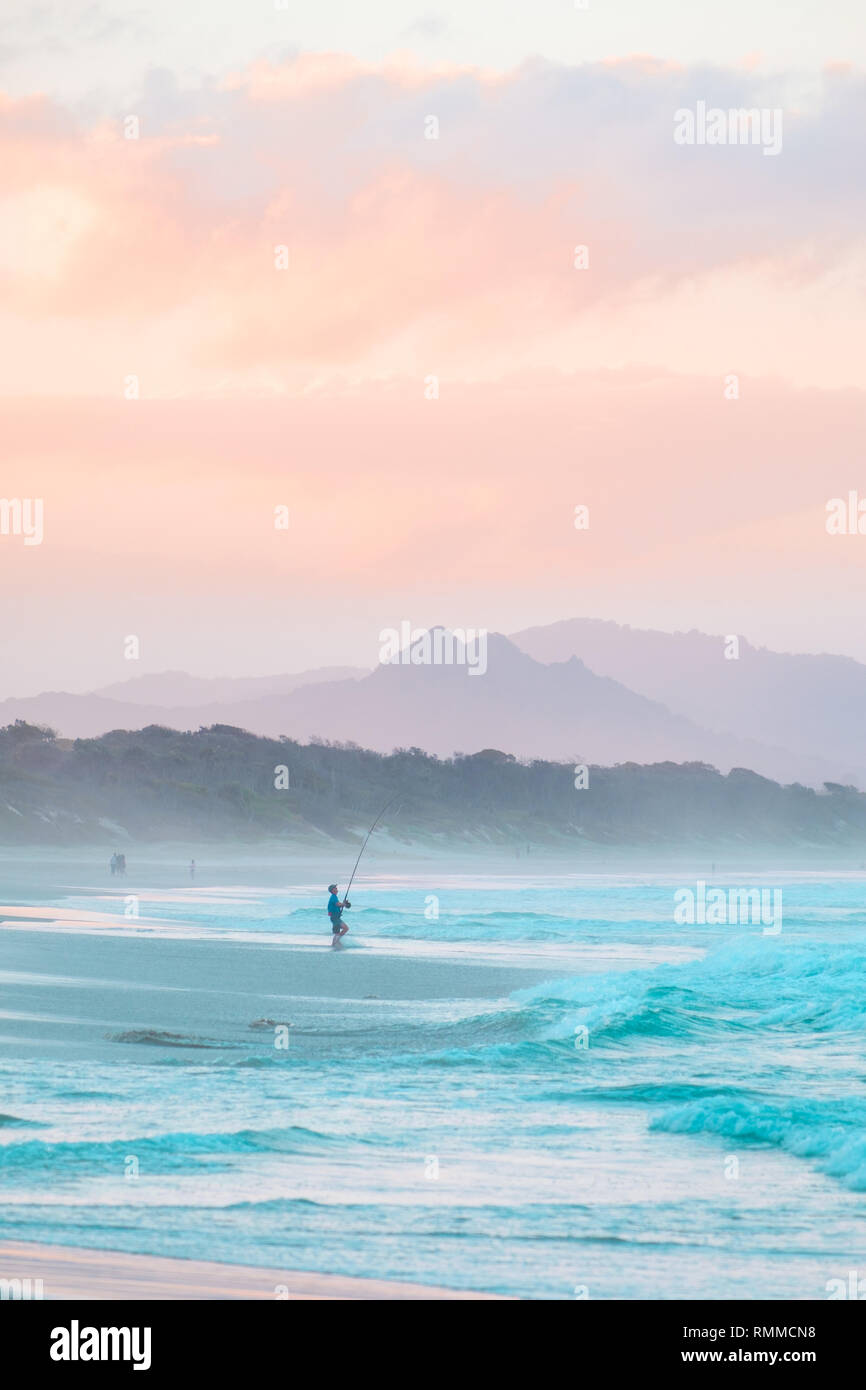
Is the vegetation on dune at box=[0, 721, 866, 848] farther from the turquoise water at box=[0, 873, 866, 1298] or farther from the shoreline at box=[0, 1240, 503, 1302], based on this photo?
the shoreline at box=[0, 1240, 503, 1302]

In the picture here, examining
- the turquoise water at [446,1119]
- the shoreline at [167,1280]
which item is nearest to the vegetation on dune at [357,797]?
the turquoise water at [446,1119]

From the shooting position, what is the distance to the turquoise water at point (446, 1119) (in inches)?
290

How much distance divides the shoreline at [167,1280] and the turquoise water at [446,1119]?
0.16 metres

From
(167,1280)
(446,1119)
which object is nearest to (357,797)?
(446,1119)

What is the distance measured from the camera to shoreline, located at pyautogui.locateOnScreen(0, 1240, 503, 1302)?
636cm

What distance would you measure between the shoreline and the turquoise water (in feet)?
0.51

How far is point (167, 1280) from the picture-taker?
6.56 meters

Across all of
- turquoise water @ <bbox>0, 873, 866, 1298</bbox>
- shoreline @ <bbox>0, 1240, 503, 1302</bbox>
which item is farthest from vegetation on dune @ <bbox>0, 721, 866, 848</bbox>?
shoreline @ <bbox>0, 1240, 503, 1302</bbox>

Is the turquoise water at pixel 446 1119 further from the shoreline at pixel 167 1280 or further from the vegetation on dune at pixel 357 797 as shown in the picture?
the vegetation on dune at pixel 357 797

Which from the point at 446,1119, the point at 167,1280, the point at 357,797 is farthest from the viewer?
the point at 357,797

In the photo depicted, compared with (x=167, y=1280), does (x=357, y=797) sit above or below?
above

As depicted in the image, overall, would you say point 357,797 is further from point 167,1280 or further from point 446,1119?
point 167,1280

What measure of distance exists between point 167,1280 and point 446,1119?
3986mm

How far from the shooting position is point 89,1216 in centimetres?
756
